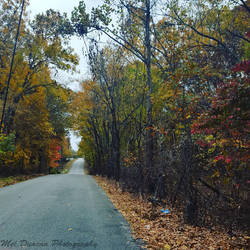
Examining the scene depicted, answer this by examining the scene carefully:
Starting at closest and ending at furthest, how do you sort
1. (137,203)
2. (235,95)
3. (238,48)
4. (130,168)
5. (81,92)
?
(235,95) → (137,203) → (238,48) → (130,168) → (81,92)

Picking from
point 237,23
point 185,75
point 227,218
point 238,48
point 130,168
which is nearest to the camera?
point 227,218

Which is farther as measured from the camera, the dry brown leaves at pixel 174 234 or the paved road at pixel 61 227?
the dry brown leaves at pixel 174 234

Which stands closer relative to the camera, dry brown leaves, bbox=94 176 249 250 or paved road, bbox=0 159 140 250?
paved road, bbox=0 159 140 250

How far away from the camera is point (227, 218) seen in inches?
239

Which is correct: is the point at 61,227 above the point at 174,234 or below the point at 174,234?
above

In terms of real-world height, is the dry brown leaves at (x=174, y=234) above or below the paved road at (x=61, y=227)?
below

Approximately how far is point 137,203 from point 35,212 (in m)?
4.07

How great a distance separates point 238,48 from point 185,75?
209 inches

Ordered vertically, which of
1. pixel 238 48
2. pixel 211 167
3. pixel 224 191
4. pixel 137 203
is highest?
pixel 238 48

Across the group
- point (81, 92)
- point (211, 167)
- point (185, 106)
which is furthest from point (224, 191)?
point (81, 92)

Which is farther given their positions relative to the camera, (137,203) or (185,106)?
(137,203)

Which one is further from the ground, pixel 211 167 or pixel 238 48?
pixel 238 48

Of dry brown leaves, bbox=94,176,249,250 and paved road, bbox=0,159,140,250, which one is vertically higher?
paved road, bbox=0,159,140,250

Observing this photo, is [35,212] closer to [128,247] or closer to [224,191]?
[128,247]
